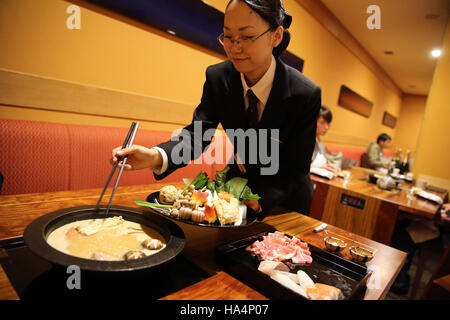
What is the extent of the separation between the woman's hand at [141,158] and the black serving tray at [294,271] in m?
0.43

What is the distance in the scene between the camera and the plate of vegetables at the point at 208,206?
2.89 ft

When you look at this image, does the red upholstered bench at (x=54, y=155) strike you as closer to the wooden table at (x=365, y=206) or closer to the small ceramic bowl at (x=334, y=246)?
the small ceramic bowl at (x=334, y=246)

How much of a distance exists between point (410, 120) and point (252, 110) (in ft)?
41.8

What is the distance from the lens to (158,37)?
259cm

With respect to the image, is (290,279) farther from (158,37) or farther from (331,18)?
(331,18)

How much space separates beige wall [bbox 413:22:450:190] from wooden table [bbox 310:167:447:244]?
2398mm

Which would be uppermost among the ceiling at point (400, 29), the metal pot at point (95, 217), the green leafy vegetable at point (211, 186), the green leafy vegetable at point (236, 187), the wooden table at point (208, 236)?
the ceiling at point (400, 29)

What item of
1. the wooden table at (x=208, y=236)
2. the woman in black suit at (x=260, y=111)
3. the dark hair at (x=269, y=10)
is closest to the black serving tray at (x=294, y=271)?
the wooden table at (x=208, y=236)

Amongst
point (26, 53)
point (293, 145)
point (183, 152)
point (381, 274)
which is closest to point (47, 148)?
point (26, 53)

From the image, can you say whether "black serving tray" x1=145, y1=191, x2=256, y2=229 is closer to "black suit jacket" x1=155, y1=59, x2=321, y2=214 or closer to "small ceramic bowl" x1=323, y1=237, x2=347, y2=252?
"black suit jacket" x1=155, y1=59, x2=321, y2=214

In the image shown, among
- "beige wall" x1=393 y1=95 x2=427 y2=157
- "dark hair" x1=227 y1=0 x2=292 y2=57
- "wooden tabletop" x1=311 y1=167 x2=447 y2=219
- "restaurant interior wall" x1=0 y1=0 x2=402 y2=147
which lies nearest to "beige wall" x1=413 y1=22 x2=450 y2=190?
"wooden tabletop" x1=311 y1=167 x2=447 y2=219

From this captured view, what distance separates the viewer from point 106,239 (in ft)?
2.39

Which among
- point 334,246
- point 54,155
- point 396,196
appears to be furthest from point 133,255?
point 396,196
